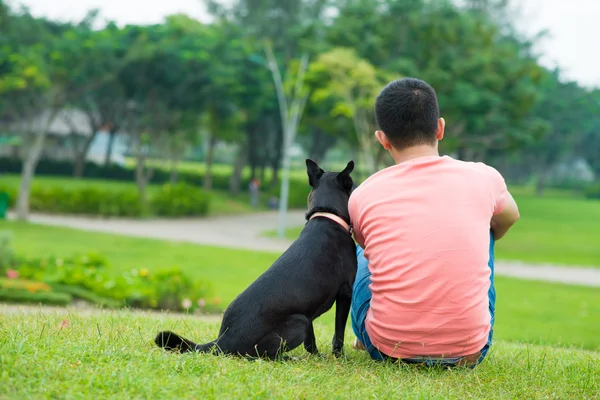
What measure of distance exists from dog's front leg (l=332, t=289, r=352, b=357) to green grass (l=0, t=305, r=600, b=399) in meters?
0.06

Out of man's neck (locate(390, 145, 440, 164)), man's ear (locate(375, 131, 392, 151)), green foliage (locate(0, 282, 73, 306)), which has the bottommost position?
green foliage (locate(0, 282, 73, 306))

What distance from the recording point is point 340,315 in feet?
12.3

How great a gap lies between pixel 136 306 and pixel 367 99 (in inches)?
702

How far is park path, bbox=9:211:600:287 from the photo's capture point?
18930 mm

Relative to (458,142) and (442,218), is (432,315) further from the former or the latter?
(458,142)

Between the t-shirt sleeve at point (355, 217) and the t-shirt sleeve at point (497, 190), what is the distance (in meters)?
0.67

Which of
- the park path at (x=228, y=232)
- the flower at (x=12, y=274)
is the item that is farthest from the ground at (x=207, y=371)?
the park path at (x=228, y=232)

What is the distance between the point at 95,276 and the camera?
A: 424 inches

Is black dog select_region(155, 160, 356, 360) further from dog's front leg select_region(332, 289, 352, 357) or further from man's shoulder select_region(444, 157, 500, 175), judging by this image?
man's shoulder select_region(444, 157, 500, 175)

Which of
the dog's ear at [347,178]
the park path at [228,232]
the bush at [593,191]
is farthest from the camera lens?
the bush at [593,191]

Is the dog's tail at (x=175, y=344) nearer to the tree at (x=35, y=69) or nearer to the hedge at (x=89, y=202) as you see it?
the tree at (x=35, y=69)

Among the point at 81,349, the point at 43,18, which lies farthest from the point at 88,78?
the point at 81,349

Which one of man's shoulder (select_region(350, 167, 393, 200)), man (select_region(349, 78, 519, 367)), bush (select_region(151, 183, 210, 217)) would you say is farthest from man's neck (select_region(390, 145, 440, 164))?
bush (select_region(151, 183, 210, 217))

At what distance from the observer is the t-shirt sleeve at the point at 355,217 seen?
3502 millimetres
